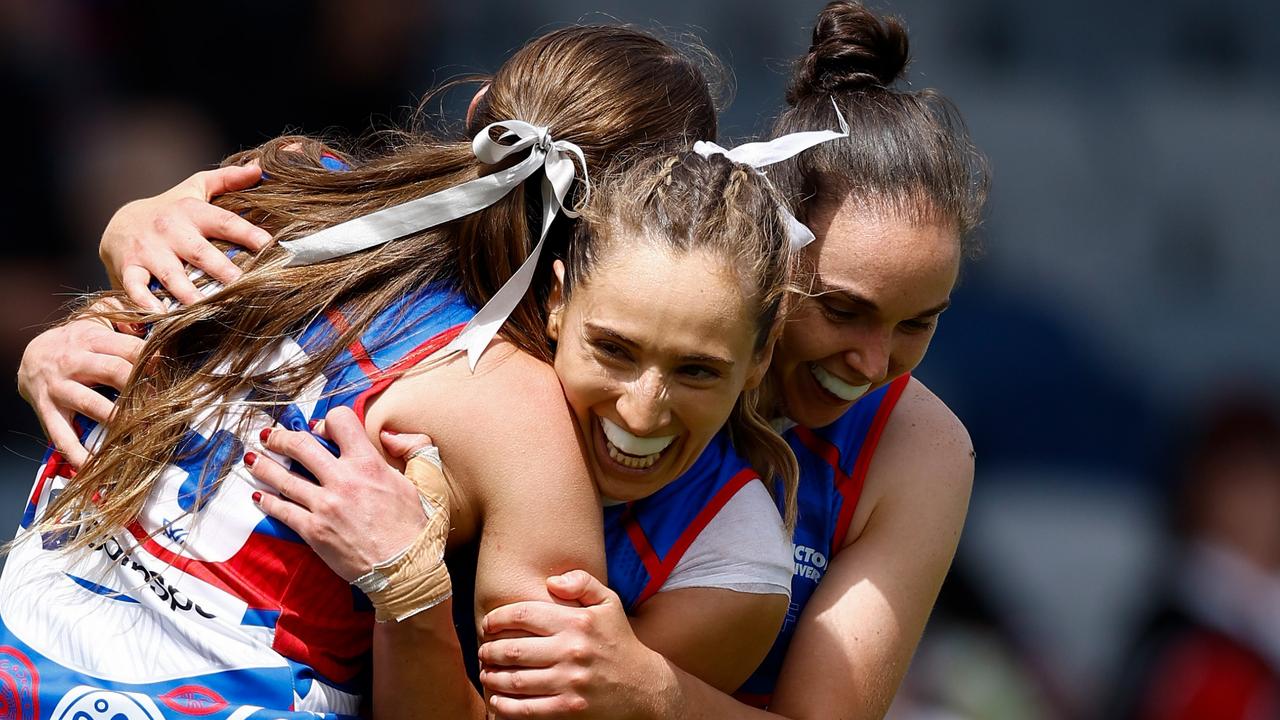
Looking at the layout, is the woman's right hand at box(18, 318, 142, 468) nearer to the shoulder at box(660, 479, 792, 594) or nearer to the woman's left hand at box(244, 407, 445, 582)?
the woman's left hand at box(244, 407, 445, 582)

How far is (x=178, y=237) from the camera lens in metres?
2.57

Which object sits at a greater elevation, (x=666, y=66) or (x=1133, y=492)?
(x=666, y=66)

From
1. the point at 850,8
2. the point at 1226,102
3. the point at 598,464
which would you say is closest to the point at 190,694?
the point at 598,464

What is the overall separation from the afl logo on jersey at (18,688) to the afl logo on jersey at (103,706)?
5 centimetres

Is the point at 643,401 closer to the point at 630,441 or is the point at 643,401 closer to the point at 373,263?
the point at 630,441

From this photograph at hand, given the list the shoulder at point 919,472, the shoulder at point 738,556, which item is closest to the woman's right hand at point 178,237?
the shoulder at point 738,556

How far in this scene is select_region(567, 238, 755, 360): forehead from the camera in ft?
7.34

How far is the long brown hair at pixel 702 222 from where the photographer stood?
2281mm

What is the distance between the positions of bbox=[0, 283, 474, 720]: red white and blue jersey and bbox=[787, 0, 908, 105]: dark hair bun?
0.82 m

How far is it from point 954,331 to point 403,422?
4.19 m

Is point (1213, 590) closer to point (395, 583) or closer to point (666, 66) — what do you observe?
point (666, 66)

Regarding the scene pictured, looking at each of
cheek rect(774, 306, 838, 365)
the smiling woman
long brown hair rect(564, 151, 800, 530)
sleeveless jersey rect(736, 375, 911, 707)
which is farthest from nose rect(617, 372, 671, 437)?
sleeveless jersey rect(736, 375, 911, 707)

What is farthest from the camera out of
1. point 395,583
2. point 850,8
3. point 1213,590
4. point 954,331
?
point 954,331

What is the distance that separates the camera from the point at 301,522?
7.25 feet
